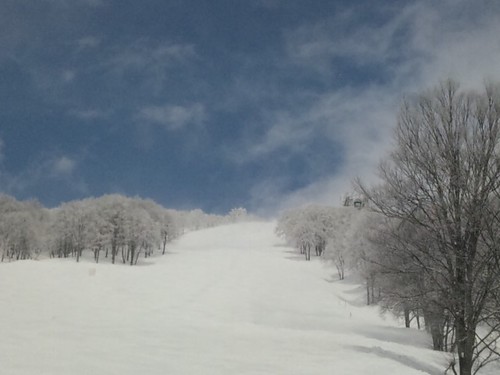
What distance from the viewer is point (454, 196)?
36.1 ft

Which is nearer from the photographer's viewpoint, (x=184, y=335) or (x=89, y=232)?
(x=184, y=335)

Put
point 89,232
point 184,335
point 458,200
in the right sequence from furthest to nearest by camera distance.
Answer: point 89,232
point 184,335
point 458,200

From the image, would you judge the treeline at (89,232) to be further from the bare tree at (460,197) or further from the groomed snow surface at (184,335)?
the bare tree at (460,197)

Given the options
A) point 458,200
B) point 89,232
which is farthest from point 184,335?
point 89,232

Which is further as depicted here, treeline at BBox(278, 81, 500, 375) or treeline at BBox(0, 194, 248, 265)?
treeline at BBox(0, 194, 248, 265)

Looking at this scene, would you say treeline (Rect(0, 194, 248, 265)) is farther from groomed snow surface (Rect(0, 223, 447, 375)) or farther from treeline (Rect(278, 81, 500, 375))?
treeline (Rect(278, 81, 500, 375))

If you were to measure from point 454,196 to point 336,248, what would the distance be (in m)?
57.6

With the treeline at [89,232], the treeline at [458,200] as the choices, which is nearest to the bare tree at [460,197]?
the treeline at [458,200]

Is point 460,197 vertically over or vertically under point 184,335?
over

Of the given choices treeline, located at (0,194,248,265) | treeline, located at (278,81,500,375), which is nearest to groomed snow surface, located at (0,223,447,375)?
treeline, located at (278,81,500,375)

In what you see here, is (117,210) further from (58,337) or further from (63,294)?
(58,337)

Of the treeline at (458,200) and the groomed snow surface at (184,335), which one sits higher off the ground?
the treeline at (458,200)

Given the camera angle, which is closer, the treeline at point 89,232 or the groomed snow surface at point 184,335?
the groomed snow surface at point 184,335

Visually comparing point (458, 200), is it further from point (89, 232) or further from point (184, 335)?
point (89, 232)
